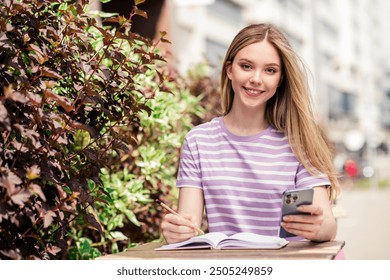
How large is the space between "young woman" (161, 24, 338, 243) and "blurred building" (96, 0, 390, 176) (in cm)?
590

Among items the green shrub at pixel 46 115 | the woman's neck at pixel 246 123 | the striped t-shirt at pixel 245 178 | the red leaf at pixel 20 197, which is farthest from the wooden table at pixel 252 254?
the woman's neck at pixel 246 123

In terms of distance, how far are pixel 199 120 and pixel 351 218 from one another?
32.9ft

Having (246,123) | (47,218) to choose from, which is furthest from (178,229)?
(246,123)

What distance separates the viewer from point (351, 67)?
66188 mm

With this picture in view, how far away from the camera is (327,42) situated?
5784cm

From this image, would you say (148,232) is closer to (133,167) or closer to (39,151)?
(133,167)

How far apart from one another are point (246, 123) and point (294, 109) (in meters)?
0.24

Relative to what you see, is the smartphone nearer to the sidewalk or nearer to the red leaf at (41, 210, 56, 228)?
the red leaf at (41, 210, 56, 228)

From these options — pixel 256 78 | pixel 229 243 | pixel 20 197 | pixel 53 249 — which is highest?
pixel 256 78

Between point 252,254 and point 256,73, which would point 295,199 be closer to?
point 252,254

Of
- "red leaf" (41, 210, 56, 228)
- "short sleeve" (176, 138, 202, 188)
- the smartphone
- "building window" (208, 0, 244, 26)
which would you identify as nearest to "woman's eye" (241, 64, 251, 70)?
"short sleeve" (176, 138, 202, 188)

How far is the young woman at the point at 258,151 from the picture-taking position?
3.16m

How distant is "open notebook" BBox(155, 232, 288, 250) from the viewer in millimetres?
2621

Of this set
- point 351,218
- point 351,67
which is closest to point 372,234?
point 351,218
